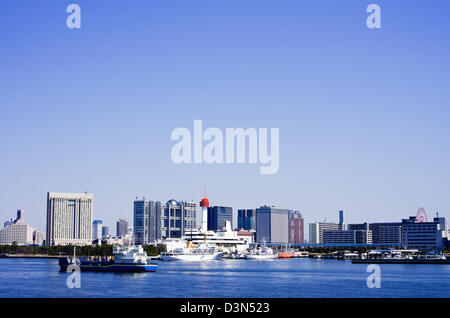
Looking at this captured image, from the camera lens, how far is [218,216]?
173 meters

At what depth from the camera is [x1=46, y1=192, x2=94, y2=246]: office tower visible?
12381cm

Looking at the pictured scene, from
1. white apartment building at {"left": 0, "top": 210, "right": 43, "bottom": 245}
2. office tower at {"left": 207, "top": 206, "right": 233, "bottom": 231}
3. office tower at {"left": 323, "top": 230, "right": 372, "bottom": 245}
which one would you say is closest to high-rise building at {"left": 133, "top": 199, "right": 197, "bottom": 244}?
office tower at {"left": 207, "top": 206, "right": 233, "bottom": 231}

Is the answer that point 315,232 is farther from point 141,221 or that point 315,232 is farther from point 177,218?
point 141,221

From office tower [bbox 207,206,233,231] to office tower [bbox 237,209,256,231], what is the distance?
1663cm

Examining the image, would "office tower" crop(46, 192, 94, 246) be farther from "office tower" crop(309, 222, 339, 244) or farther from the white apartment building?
"office tower" crop(309, 222, 339, 244)

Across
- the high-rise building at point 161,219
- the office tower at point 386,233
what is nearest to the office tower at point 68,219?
the high-rise building at point 161,219

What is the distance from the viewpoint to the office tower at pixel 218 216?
17088 cm

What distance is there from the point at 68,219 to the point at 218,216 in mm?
58572

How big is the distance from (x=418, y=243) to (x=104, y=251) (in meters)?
51.4

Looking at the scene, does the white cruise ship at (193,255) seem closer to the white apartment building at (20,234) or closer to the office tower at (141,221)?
the office tower at (141,221)

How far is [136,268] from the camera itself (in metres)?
45.4

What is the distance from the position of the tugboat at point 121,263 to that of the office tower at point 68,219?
253 feet
